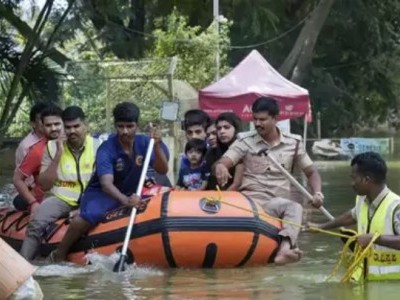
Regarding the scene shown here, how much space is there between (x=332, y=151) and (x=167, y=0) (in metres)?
9.28

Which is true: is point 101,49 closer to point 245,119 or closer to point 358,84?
point 358,84

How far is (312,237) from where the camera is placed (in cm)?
1361

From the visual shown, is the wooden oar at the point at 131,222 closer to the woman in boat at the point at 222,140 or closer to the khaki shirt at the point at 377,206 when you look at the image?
the woman in boat at the point at 222,140

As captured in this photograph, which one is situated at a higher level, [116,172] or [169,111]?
[169,111]

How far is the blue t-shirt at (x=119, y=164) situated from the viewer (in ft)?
33.9

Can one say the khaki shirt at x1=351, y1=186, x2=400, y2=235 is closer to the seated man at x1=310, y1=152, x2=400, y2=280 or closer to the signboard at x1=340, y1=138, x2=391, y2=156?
the seated man at x1=310, y1=152, x2=400, y2=280

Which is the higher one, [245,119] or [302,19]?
[302,19]

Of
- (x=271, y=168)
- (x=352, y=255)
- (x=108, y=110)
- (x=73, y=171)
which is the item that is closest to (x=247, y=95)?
(x=108, y=110)

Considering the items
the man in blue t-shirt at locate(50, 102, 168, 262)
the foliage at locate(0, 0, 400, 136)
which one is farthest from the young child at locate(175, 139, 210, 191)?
the foliage at locate(0, 0, 400, 136)

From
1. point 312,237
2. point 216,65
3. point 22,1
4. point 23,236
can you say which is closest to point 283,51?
point 216,65

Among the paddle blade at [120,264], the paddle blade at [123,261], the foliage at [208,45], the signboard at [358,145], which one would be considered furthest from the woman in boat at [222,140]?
the signboard at [358,145]

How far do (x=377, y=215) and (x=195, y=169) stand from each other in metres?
3.52

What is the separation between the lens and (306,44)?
33.1 m

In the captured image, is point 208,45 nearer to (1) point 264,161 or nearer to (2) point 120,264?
(1) point 264,161
